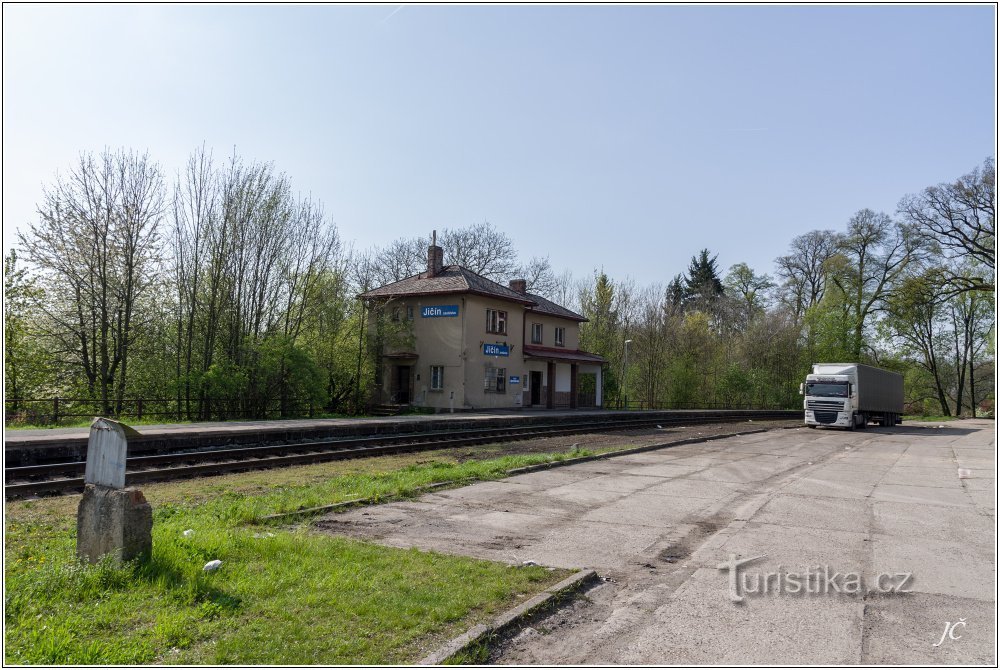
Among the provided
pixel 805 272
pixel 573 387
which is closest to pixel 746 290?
pixel 805 272

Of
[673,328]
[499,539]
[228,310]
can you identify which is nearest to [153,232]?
[228,310]

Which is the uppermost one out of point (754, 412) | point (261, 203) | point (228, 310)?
point (261, 203)

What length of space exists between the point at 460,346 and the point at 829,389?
739 inches

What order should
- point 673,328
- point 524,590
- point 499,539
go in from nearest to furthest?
point 524,590 < point 499,539 < point 673,328

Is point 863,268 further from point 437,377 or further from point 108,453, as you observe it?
point 108,453

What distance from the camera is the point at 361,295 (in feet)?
124

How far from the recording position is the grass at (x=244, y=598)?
425 centimetres

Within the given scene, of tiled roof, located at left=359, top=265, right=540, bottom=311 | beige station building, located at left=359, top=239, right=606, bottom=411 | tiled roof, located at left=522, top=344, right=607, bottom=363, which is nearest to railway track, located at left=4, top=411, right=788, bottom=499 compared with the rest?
beige station building, located at left=359, top=239, right=606, bottom=411

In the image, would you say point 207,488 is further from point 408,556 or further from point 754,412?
point 754,412

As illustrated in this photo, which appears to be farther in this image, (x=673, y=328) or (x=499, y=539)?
(x=673, y=328)

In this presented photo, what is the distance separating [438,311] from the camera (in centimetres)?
3881

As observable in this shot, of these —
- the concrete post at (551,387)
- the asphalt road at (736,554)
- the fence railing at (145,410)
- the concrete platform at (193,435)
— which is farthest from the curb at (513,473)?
the concrete post at (551,387)

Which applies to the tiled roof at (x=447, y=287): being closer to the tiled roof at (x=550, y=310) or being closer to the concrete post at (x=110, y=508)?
the tiled roof at (x=550, y=310)

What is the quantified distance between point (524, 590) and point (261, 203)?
28744 mm
